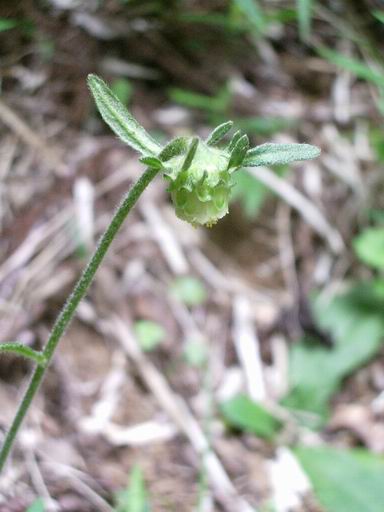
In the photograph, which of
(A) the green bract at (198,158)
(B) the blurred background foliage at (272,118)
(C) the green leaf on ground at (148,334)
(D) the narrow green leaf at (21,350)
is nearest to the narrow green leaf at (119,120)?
(A) the green bract at (198,158)

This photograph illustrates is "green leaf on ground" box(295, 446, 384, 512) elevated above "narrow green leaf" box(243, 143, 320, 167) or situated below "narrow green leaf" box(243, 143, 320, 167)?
below

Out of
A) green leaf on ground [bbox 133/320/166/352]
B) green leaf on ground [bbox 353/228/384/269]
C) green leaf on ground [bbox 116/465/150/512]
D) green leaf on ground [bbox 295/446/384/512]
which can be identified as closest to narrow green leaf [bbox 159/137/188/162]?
green leaf on ground [bbox 116/465/150/512]

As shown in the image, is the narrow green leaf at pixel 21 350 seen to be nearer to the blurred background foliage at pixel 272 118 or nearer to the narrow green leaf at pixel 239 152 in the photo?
Result: the narrow green leaf at pixel 239 152

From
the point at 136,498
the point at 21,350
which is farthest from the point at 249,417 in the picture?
the point at 21,350

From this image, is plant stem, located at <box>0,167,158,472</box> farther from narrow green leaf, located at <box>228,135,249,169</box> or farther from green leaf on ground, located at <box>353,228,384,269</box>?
green leaf on ground, located at <box>353,228,384,269</box>

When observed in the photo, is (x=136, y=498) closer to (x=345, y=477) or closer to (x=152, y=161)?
(x=345, y=477)

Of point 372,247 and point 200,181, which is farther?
point 372,247

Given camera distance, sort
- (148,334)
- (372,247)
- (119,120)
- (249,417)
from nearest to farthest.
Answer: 1. (119,120)
2. (249,417)
3. (148,334)
4. (372,247)
